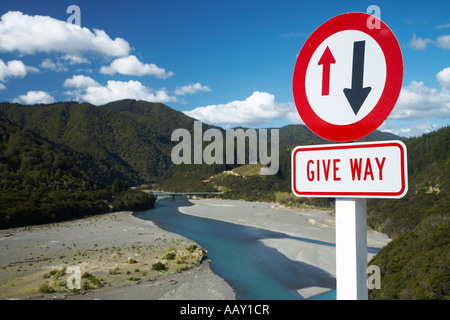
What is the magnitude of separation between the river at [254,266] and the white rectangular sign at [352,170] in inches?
577

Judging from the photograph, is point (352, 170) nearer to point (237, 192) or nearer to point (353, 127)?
point (353, 127)

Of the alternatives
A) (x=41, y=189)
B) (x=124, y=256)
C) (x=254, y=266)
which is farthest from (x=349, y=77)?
(x=41, y=189)

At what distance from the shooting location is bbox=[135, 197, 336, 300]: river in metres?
16.5

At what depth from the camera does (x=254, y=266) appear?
2116 centimetres

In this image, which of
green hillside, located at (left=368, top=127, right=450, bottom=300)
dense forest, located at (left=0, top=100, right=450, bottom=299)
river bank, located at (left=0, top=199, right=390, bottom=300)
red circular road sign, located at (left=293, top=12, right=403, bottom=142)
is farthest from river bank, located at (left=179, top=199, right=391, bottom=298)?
red circular road sign, located at (left=293, top=12, right=403, bottom=142)

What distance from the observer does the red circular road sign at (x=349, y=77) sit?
1.26 m

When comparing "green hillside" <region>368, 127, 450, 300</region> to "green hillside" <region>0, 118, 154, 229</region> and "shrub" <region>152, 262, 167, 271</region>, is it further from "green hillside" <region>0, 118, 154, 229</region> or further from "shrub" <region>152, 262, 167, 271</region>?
"green hillside" <region>0, 118, 154, 229</region>

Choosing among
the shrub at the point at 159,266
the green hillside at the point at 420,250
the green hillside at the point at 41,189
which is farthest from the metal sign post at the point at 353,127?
the green hillside at the point at 41,189

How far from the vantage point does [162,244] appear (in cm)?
2727

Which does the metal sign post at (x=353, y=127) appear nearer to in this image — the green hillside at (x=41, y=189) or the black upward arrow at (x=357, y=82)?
the black upward arrow at (x=357, y=82)

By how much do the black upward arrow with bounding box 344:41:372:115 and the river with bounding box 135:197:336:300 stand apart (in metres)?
14.9

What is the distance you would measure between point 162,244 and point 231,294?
12.9 metres

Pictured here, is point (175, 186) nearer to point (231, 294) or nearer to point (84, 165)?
point (84, 165)
